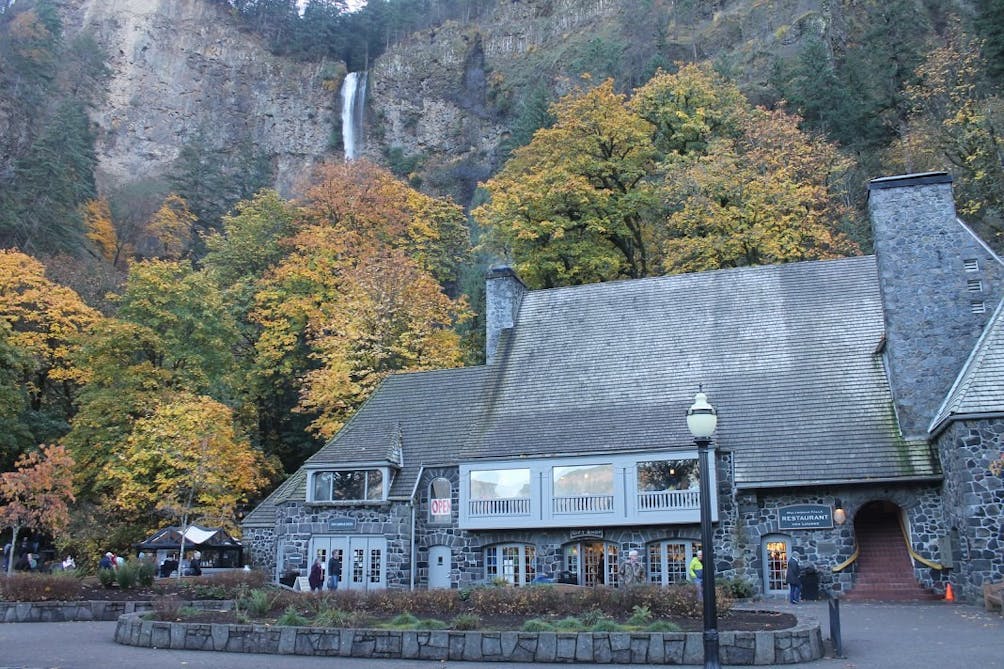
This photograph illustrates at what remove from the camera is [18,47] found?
227ft

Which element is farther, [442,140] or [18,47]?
[442,140]

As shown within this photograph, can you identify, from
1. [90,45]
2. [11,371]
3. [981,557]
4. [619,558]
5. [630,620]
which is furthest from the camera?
[90,45]

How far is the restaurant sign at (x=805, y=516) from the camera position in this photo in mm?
23172

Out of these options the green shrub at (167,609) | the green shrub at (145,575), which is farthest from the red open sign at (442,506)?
the green shrub at (167,609)

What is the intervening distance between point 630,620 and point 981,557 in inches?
383

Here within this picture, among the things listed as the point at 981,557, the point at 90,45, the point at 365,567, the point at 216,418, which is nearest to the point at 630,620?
the point at 981,557

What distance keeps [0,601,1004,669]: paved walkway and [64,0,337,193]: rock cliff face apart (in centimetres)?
6757

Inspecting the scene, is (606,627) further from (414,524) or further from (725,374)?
(414,524)

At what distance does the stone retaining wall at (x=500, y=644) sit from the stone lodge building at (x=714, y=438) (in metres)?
7.95

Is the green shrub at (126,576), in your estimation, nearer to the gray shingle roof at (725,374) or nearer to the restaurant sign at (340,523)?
the restaurant sign at (340,523)

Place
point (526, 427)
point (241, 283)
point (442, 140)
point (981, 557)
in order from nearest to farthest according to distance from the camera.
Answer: point (981, 557) < point (526, 427) < point (241, 283) < point (442, 140)

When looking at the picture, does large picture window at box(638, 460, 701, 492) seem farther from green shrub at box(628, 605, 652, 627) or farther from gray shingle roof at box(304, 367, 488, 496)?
green shrub at box(628, 605, 652, 627)

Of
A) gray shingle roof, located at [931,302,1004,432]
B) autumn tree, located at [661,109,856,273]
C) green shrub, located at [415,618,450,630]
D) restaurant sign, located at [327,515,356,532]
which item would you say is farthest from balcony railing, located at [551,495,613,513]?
autumn tree, located at [661,109,856,273]

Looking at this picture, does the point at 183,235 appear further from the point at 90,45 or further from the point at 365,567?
the point at 365,567
